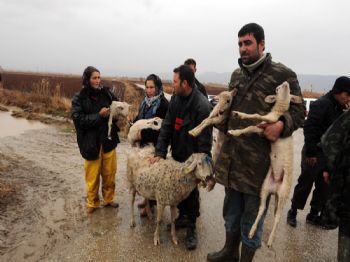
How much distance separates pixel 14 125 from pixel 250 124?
37.5ft

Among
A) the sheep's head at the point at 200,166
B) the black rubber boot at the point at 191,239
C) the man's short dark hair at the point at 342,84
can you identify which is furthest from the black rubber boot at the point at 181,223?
the man's short dark hair at the point at 342,84

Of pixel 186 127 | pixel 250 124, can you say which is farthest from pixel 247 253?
pixel 186 127

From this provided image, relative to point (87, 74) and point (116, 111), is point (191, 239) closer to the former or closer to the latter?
point (116, 111)

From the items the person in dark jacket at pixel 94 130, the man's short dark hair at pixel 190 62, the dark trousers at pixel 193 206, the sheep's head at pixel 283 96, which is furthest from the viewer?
the man's short dark hair at pixel 190 62

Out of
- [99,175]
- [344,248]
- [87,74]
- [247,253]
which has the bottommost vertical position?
[247,253]

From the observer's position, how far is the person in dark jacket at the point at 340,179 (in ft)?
9.89

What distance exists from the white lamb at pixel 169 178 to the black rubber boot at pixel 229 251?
72cm

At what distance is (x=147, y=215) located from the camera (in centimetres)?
536

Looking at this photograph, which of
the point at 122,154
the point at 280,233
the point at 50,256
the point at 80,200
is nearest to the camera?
the point at 50,256

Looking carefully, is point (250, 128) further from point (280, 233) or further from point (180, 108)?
point (280, 233)

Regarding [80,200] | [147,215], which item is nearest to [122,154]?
[80,200]

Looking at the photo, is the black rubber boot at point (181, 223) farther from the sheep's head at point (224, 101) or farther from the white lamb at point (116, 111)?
the sheep's head at point (224, 101)

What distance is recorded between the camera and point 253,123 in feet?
10.6

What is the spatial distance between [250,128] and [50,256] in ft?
9.99
